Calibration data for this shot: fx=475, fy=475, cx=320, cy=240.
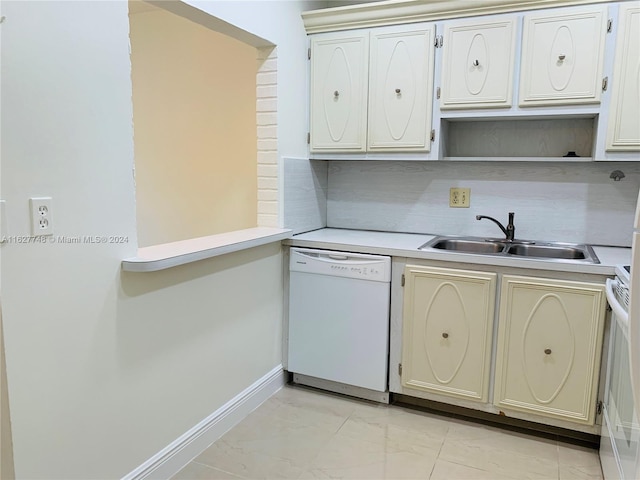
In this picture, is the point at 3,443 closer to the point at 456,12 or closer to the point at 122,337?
the point at 122,337

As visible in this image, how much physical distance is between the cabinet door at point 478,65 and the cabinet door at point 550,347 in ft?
3.12

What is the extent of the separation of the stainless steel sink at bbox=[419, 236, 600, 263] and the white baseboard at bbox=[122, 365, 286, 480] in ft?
3.84

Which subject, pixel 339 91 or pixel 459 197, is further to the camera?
pixel 459 197

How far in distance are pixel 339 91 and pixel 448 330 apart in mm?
1491

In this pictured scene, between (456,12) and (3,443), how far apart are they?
2653mm

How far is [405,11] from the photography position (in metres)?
2.57

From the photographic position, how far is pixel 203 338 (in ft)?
7.18

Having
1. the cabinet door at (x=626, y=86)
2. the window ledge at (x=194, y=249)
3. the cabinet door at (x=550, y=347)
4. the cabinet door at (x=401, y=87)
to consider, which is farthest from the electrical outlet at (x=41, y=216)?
the cabinet door at (x=626, y=86)

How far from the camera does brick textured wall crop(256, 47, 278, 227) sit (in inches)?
103

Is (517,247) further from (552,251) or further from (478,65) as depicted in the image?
(478,65)

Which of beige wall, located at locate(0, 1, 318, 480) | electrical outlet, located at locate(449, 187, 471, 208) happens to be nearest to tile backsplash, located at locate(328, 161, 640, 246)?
electrical outlet, located at locate(449, 187, 471, 208)

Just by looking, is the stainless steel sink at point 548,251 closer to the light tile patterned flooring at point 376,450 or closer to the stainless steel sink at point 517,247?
the stainless steel sink at point 517,247

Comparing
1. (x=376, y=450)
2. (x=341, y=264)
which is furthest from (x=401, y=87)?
(x=376, y=450)

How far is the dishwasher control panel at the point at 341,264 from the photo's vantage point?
252 cm
